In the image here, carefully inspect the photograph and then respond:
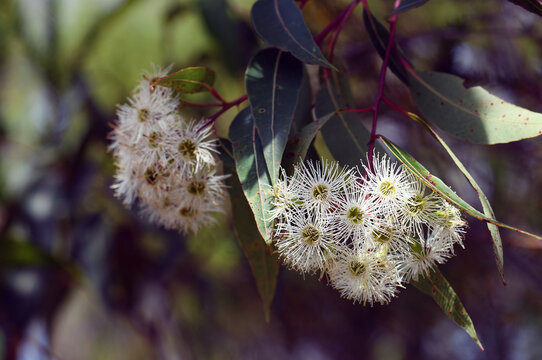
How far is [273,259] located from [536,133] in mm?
444

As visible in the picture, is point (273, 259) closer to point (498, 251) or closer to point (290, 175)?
point (290, 175)

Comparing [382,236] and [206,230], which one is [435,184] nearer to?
[382,236]

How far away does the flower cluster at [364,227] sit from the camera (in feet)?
2.00

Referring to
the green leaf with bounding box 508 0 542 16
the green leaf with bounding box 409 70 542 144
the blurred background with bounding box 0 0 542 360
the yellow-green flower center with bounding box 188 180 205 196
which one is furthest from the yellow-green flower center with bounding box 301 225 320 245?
the blurred background with bounding box 0 0 542 360

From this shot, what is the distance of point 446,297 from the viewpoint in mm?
635

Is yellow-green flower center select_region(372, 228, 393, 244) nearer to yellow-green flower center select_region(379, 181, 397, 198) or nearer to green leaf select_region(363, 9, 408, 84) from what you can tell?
yellow-green flower center select_region(379, 181, 397, 198)

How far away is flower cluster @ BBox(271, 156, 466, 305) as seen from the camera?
61cm

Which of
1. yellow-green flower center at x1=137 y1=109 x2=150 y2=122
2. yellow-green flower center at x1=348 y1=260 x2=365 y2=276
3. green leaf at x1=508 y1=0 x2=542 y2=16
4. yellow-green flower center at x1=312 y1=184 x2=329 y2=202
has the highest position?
green leaf at x1=508 y1=0 x2=542 y2=16

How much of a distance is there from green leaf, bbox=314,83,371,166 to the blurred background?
582mm

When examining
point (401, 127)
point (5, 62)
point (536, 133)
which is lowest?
point (401, 127)

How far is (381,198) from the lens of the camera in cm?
62

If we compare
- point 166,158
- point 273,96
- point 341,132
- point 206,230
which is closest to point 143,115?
point 166,158

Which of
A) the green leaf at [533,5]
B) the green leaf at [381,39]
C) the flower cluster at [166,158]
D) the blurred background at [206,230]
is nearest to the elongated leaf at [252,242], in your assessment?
the flower cluster at [166,158]

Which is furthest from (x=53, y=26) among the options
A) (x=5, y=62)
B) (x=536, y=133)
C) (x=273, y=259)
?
(x=536, y=133)
